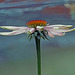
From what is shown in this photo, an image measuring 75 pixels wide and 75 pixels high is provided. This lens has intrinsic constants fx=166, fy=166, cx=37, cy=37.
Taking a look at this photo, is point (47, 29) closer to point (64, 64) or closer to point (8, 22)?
point (64, 64)

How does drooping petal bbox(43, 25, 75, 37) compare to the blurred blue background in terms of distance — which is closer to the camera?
drooping petal bbox(43, 25, 75, 37)

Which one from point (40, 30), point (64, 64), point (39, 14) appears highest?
point (39, 14)

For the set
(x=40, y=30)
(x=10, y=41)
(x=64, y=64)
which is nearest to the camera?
(x=40, y=30)

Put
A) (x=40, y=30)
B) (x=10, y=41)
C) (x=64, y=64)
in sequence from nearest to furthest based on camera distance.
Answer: (x=40, y=30)
(x=64, y=64)
(x=10, y=41)

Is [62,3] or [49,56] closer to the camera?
[49,56]

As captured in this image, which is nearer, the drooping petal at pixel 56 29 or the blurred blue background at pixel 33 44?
the drooping petal at pixel 56 29

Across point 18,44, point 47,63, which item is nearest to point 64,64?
point 47,63

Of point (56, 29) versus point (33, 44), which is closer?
point (56, 29)

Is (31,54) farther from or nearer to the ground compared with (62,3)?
nearer to the ground
